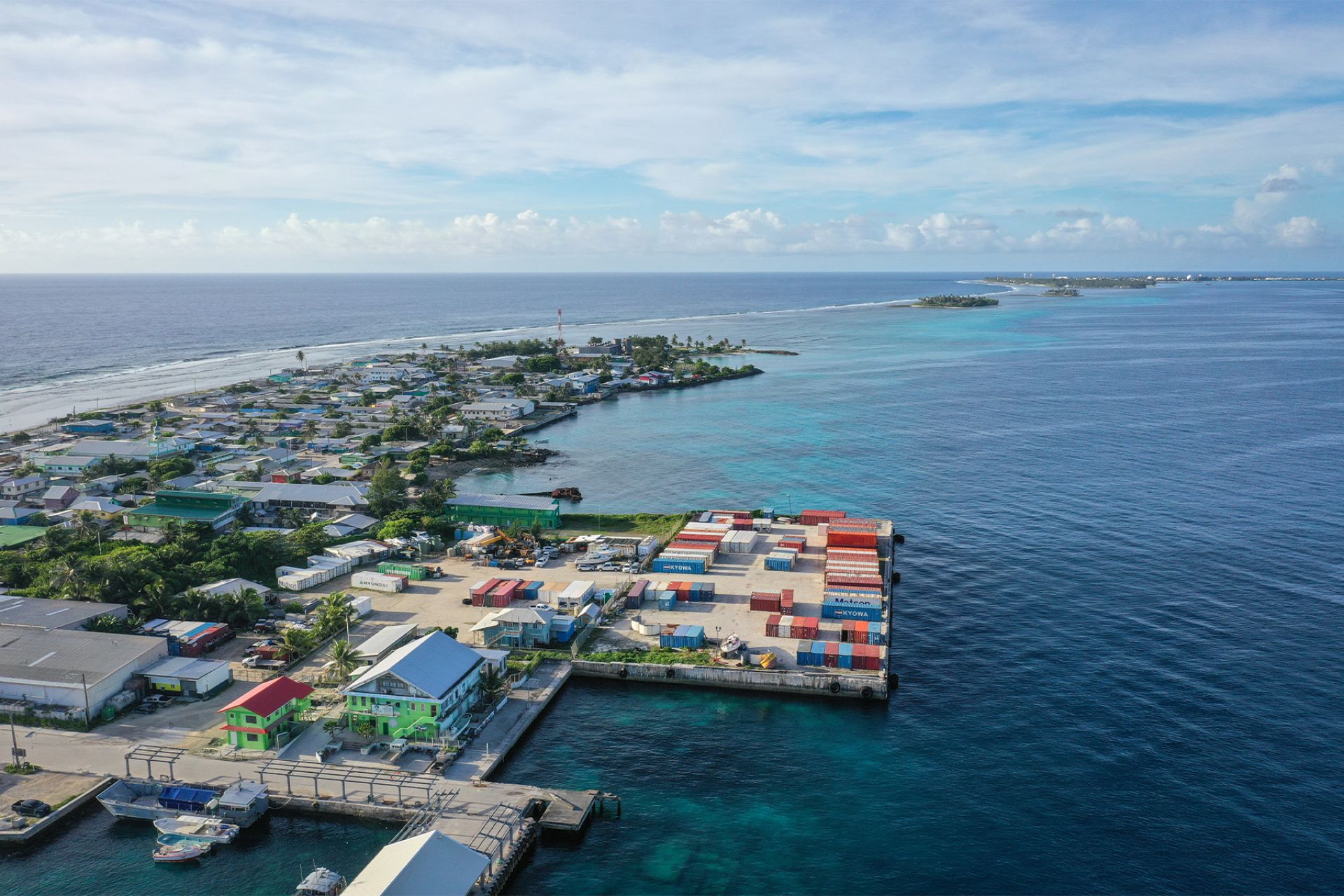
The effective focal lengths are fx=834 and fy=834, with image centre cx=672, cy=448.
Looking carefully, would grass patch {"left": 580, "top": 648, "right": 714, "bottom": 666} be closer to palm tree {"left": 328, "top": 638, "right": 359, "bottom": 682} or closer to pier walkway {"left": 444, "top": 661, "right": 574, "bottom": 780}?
pier walkway {"left": 444, "top": 661, "right": 574, "bottom": 780}

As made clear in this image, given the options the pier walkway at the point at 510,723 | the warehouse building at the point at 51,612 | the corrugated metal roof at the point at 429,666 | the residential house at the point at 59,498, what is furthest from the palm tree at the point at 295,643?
the residential house at the point at 59,498

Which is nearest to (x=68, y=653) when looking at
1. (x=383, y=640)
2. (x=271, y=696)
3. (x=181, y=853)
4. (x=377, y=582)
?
(x=271, y=696)

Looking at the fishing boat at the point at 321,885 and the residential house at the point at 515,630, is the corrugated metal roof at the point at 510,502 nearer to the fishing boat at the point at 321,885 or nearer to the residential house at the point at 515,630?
the residential house at the point at 515,630

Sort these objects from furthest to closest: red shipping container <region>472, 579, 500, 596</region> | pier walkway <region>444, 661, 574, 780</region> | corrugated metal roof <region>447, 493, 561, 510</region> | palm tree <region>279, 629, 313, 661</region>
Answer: corrugated metal roof <region>447, 493, 561, 510</region>, red shipping container <region>472, 579, 500, 596</region>, palm tree <region>279, 629, 313, 661</region>, pier walkway <region>444, 661, 574, 780</region>

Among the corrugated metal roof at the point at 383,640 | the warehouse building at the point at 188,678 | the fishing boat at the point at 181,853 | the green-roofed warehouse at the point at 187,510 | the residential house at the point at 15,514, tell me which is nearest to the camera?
the fishing boat at the point at 181,853

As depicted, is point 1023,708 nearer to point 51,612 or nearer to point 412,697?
point 412,697

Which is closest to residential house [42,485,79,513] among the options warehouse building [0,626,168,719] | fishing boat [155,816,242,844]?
warehouse building [0,626,168,719]

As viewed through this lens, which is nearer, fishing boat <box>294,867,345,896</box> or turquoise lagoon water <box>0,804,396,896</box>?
fishing boat <box>294,867,345,896</box>

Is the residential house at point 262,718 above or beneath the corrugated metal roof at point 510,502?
beneath
